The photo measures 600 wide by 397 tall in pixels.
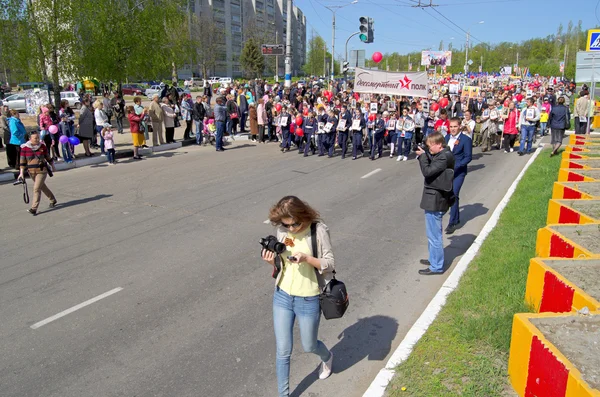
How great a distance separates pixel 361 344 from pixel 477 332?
113cm

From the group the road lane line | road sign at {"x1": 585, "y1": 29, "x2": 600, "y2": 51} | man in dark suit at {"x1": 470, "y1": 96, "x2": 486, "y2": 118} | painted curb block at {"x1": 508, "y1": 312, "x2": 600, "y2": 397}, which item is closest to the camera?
painted curb block at {"x1": 508, "y1": 312, "x2": 600, "y2": 397}

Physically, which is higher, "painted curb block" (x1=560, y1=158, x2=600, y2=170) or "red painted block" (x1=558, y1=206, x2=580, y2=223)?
"painted curb block" (x1=560, y1=158, x2=600, y2=170)

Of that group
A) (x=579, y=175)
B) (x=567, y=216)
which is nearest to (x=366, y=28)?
(x=579, y=175)

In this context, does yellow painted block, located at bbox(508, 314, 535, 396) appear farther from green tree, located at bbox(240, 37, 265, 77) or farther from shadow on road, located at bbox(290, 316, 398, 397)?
green tree, located at bbox(240, 37, 265, 77)

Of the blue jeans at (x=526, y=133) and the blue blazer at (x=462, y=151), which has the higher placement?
the blue blazer at (x=462, y=151)

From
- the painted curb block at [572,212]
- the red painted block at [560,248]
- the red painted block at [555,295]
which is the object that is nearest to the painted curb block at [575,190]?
the painted curb block at [572,212]

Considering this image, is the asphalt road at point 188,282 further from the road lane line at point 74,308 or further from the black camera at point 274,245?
the black camera at point 274,245

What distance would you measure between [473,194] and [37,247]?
897 centimetres

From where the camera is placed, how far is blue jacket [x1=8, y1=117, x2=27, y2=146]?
43.7ft

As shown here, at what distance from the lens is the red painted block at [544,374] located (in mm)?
3279

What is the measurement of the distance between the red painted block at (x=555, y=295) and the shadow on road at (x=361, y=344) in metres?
1.51

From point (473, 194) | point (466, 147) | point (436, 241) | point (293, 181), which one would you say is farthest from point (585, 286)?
point (293, 181)

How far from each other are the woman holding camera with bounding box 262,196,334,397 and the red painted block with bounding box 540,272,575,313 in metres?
2.27

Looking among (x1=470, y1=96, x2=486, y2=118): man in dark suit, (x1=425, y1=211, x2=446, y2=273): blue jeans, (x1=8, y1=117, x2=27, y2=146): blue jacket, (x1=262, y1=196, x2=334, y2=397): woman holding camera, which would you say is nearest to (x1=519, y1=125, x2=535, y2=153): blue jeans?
(x1=470, y1=96, x2=486, y2=118): man in dark suit
